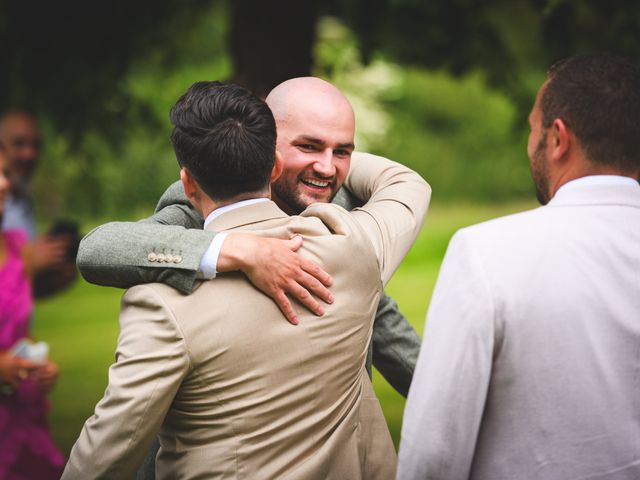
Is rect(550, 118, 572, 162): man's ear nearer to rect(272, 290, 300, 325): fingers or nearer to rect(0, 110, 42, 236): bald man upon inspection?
rect(272, 290, 300, 325): fingers

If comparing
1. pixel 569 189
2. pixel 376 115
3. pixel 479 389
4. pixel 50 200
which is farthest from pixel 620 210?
pixel 376 115

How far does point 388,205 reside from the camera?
2.67 metres

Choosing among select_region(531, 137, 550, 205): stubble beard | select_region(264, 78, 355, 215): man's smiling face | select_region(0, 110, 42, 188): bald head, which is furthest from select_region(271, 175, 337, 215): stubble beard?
select_region(0, 110, 42, 188): bald head

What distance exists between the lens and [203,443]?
7.34ft

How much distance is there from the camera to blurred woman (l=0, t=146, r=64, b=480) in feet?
13.1

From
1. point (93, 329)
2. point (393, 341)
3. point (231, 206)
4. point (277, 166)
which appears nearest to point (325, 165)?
point (277, 166)

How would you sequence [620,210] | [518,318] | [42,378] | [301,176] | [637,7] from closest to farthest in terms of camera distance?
[518,318] < [620,210] < [301,176] < [42,378] < [637,7]

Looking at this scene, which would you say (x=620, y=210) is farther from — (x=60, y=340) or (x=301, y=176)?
(x=60, y=340)

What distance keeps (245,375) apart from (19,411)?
7.44 feet

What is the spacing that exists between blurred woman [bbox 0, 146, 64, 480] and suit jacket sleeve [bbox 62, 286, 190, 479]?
1884 mm

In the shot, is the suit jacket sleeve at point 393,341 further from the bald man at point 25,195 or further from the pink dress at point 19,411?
the bald man at point 25,195

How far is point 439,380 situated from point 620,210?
63cm

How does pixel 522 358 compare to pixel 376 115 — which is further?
pixel 376 115

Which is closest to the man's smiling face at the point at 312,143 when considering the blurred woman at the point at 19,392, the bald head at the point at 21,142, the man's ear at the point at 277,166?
the man's ear at the point at 277,166
